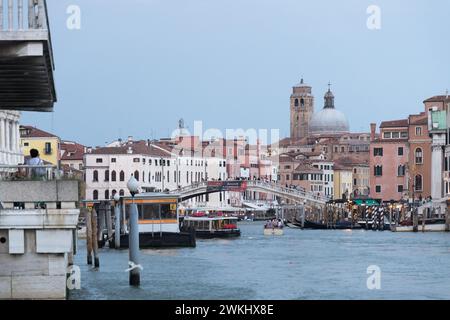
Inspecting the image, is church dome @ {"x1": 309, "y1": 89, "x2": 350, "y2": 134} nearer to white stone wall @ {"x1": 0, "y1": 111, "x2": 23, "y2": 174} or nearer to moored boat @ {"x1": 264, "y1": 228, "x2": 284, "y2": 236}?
moored boat @ {"x1": 264, "y1": 228, "x2": 284, "y2": 236}

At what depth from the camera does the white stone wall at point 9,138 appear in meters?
38.5

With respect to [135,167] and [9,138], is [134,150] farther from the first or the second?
[9,138]

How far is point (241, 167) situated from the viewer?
104m

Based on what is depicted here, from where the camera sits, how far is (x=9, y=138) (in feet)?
137

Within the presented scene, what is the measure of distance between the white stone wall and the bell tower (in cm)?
10757

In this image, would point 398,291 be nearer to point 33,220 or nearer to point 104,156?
point 33,220

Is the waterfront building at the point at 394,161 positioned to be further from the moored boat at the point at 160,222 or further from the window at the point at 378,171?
the moored boat at the point at 160,222

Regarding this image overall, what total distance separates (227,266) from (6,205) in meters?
14.1

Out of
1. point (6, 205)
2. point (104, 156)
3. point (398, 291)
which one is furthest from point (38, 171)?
point (104, 156)

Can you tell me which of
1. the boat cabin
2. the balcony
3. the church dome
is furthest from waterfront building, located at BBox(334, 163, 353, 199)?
the balcony

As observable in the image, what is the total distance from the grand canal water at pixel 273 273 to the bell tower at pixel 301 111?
112426 mm

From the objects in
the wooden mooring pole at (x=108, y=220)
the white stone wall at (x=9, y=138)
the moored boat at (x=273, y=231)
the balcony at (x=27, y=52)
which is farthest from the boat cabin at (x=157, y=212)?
the balcony at (x=27, y=52)

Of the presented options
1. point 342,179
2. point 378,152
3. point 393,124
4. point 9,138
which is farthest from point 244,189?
point 342,179

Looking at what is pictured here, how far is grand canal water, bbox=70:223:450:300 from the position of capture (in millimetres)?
19500
